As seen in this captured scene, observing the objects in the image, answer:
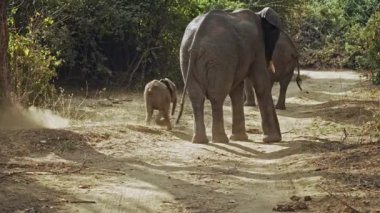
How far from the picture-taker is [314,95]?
22.7 meters

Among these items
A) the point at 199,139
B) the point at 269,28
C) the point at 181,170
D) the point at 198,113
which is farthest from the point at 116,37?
the point at 181,170

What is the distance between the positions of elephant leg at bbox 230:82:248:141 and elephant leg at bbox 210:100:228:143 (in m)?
0.71

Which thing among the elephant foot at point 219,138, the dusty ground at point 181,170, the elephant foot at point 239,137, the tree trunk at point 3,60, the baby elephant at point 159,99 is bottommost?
the elephant foot at point 239,137

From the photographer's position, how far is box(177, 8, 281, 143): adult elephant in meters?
11.9

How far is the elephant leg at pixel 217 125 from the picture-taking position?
1201cm

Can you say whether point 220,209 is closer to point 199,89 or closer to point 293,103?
point 199,89

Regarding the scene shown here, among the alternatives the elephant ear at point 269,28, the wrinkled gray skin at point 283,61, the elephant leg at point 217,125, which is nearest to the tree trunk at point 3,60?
the elephant leg at point 217,125

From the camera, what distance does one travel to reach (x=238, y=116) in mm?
12930

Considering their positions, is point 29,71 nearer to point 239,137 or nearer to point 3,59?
point 3,59

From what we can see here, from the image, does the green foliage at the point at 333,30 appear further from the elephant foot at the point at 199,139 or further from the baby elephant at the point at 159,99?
the elephant foot at the point at 199,139

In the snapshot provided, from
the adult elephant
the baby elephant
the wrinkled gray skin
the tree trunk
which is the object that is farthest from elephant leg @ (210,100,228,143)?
the wrinkled gray skin

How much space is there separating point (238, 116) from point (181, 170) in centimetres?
425

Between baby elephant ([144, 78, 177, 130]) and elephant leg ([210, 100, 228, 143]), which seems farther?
baby elephant ([144, 78, 177, 130])

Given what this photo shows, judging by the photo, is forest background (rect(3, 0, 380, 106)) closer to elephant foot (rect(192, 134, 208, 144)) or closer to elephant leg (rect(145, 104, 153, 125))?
elephant leg (rect(145, 104, 153, 125))
